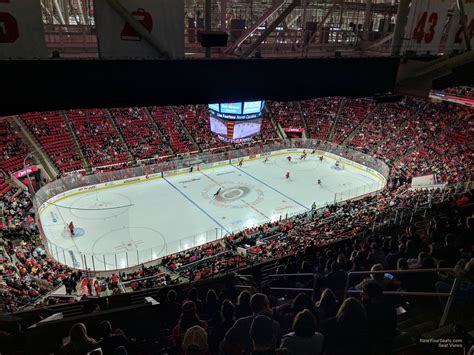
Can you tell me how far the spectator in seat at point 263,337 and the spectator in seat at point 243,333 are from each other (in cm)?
2

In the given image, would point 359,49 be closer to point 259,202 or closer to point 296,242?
point 296,242

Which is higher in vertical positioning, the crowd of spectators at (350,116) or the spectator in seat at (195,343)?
the spectator in seat at (195,343)

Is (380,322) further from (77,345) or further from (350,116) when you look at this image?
(350,116)

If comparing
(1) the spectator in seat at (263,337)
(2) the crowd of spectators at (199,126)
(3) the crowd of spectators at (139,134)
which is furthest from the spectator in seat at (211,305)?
(2) the crowd of spectators at (199,126)

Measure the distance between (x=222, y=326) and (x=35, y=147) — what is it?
27.1 m

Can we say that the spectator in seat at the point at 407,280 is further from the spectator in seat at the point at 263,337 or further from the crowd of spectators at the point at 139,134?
the crowd of spectators at the point at 139,134

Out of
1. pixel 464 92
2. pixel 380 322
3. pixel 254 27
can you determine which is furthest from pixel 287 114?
pixel 380 322

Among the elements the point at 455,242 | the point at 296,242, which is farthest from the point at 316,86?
the point at 296,242

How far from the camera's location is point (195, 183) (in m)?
27.7

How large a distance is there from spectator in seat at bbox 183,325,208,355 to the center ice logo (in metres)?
20.9

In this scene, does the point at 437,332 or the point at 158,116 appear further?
the point at 158,116

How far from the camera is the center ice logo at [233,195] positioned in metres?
24.7

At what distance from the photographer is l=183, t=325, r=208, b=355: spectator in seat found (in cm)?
313

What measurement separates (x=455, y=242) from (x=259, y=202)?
1912 centimetres
